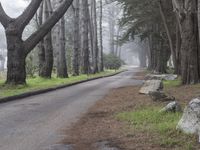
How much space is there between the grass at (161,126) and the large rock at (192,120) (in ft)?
0.41

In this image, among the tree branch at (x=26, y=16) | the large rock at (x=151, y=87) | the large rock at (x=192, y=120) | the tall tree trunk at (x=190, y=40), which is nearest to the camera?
the large rock at (x=192, y=120)

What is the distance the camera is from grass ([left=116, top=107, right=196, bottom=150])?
7.50m

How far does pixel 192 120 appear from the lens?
796 centimetres

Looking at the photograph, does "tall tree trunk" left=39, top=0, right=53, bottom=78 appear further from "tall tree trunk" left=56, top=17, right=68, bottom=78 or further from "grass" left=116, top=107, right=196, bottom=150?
"grass" left=116, top=107, right=196, bottom=150

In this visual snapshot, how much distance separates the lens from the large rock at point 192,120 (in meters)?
7.84

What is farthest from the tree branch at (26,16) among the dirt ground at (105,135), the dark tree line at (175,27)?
the dirt ground at (105,135)

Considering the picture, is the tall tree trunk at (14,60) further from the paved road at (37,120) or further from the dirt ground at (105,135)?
the dirt ground at (105,135)

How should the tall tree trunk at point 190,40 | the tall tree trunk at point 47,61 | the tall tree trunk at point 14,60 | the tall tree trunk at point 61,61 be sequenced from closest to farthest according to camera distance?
the tall tree trunk at point 190,40 < the tall tree trunk at point 14,60 < the tall tree trunk at point 47,61 < the tall tree trunk at point 61,61

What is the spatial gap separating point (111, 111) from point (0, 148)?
5349mm

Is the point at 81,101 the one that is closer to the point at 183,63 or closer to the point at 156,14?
the point at 183,63

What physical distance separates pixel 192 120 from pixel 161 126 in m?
0.96

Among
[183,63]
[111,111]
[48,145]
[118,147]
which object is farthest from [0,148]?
[183,63]

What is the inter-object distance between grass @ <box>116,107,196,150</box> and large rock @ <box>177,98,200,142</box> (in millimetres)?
125

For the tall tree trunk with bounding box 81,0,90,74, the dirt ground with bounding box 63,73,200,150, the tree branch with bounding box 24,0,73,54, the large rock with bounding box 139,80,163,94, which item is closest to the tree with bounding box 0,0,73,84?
the tree branch with bounding box 24,0,73,54
